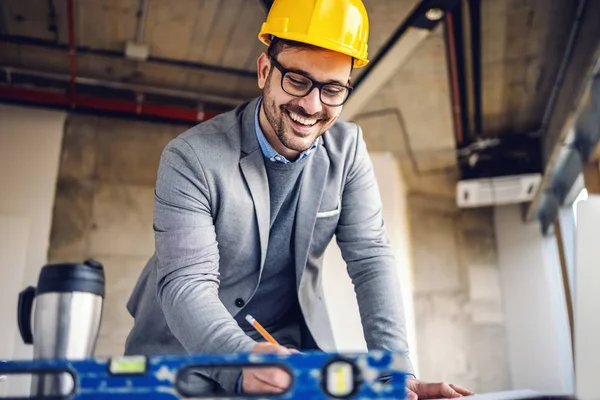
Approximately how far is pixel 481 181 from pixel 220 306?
307 cm

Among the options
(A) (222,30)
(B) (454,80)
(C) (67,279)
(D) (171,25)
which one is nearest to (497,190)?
(B) (454,80)

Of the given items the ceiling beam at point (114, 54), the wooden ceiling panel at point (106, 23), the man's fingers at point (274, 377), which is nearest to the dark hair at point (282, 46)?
the man's fingers at point (274, 377)

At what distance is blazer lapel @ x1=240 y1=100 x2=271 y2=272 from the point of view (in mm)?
1199

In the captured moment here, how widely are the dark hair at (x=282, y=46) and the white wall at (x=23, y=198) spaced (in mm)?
2133

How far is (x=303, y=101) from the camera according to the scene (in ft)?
3.85

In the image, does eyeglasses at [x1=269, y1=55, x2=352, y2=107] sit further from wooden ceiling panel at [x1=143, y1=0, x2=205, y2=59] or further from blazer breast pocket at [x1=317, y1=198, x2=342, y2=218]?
wooden ceiling panel at [x1=143, y1=0, x2=205, y2=59]

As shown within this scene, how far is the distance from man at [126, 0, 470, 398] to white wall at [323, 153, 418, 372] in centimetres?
187

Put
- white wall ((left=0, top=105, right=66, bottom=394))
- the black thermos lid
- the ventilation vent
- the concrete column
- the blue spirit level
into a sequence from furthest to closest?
the ventilation vent, white wall ((left=0, top=105, right=66, bottom=394)), the black thermos lid, the concrete column, the blue spirit level

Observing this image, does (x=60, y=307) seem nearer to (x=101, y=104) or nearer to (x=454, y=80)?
(x=101, y=104)

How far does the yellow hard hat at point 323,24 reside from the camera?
118 cm

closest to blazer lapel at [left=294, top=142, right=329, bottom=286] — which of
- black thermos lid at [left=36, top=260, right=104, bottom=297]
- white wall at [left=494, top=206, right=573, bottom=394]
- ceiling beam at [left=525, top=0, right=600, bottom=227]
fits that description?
black thermos lid at [left=36, top=260, right=104, bottom=297]

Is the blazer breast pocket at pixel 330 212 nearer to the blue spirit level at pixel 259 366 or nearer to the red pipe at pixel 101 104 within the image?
the blue spirit level at pixel 259 366

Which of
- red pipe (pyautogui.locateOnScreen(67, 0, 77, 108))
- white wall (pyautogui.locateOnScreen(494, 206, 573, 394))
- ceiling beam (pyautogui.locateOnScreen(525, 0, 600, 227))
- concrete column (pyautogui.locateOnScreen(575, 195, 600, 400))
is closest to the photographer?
concrete column (pyautogui.locateOnScreen(575, 195, 600, 400))

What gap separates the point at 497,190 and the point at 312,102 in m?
2.83
